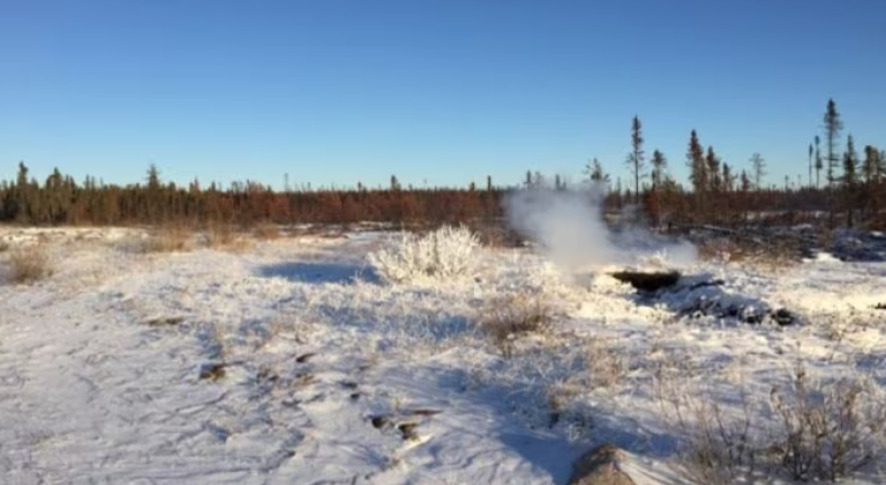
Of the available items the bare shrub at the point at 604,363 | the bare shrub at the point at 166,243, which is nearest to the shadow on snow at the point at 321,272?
the bare shrub at the point at 166,243

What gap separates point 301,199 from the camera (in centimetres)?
6359

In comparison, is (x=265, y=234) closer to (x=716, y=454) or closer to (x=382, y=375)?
(x=382, y=375)

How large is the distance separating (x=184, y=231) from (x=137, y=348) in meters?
15.6

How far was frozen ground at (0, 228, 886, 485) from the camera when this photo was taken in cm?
502

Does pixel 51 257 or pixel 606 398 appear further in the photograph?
pixel 51 257

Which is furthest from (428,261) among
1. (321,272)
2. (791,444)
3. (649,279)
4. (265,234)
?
(265,234)

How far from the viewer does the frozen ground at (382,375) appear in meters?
5.02

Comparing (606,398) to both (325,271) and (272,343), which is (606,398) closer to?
(272,343)

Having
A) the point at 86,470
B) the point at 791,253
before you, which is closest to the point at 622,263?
the point at 791,253

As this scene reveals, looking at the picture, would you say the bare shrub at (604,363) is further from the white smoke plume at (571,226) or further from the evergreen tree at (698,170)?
the evergreen tree at (698,170)

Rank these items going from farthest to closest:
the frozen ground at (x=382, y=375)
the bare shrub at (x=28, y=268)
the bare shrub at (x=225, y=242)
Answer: the bare shrub at (x=225, y=242) < the bare shrub at (x=28, y=268) < the frozen ground at (x=382, y=375)

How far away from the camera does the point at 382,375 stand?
6.96 meters

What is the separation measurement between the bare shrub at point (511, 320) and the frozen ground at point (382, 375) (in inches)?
6.9

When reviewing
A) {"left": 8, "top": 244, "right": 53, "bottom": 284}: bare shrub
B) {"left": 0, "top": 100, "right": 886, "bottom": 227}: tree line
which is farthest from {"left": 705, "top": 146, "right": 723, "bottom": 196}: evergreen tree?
{"left": 8, "top": 244, "right": 53, "bottom": 284}: bare shrub
